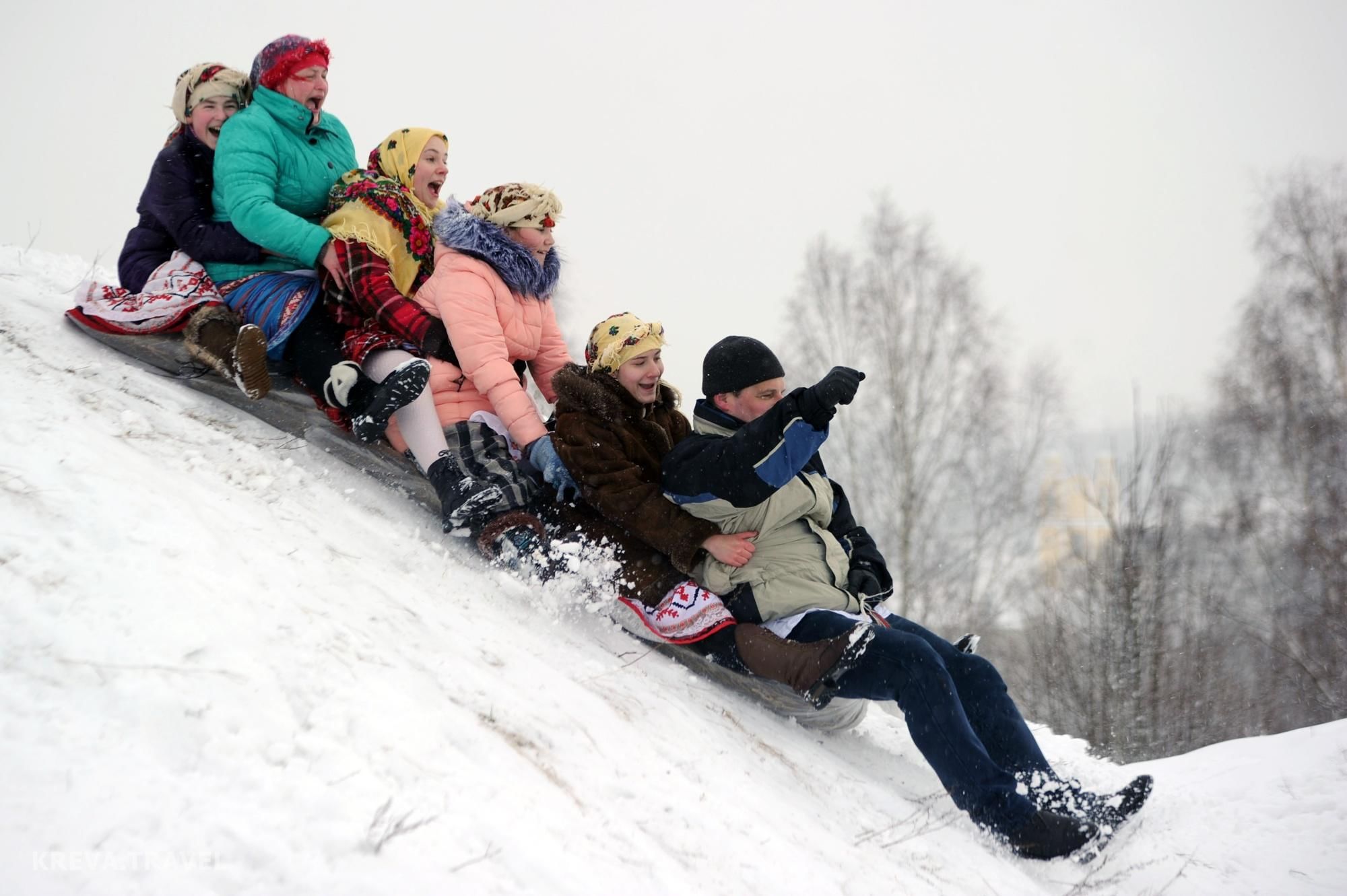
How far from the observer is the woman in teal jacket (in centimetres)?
423

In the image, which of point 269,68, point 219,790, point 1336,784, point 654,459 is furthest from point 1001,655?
point 219,790

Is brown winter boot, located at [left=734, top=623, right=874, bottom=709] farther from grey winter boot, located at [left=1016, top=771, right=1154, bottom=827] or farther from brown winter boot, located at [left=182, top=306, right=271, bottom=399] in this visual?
brown winter boot, located at [left=182, top=306, right=271, bottom=399]

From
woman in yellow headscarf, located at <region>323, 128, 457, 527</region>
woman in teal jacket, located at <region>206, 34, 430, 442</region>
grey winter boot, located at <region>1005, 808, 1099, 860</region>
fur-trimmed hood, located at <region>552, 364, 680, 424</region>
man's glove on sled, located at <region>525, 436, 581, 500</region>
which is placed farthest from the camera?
woman in teal jacket, located at <region>206, 34, 430, 442</region>

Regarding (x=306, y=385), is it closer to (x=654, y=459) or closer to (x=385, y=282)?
(x=385, y=282)

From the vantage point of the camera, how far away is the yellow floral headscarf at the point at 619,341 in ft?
12.7

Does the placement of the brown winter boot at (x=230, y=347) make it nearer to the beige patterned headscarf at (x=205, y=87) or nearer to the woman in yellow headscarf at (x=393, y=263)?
the woman in yellow headscarf at (x=393, y=263)

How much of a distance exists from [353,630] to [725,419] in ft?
5.97

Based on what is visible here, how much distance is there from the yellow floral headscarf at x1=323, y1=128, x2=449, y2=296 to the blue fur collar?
250 mm

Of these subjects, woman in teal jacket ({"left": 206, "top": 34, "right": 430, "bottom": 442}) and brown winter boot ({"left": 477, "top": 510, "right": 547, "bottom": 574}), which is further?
woman in teal jacket ({"left": 206, "top": 34, "right": 430, "bottom": 442})

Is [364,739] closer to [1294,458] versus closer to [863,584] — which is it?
[863,584]

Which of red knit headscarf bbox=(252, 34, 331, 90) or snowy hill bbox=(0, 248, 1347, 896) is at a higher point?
red knit headscarf bbox=(252, 34, 331, 90)

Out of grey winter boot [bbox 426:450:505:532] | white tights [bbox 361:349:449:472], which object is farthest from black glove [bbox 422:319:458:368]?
grey winter boot [bbox 426:450:505:532]

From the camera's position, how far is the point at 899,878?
2545mm

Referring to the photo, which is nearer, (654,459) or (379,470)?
(654,459)
